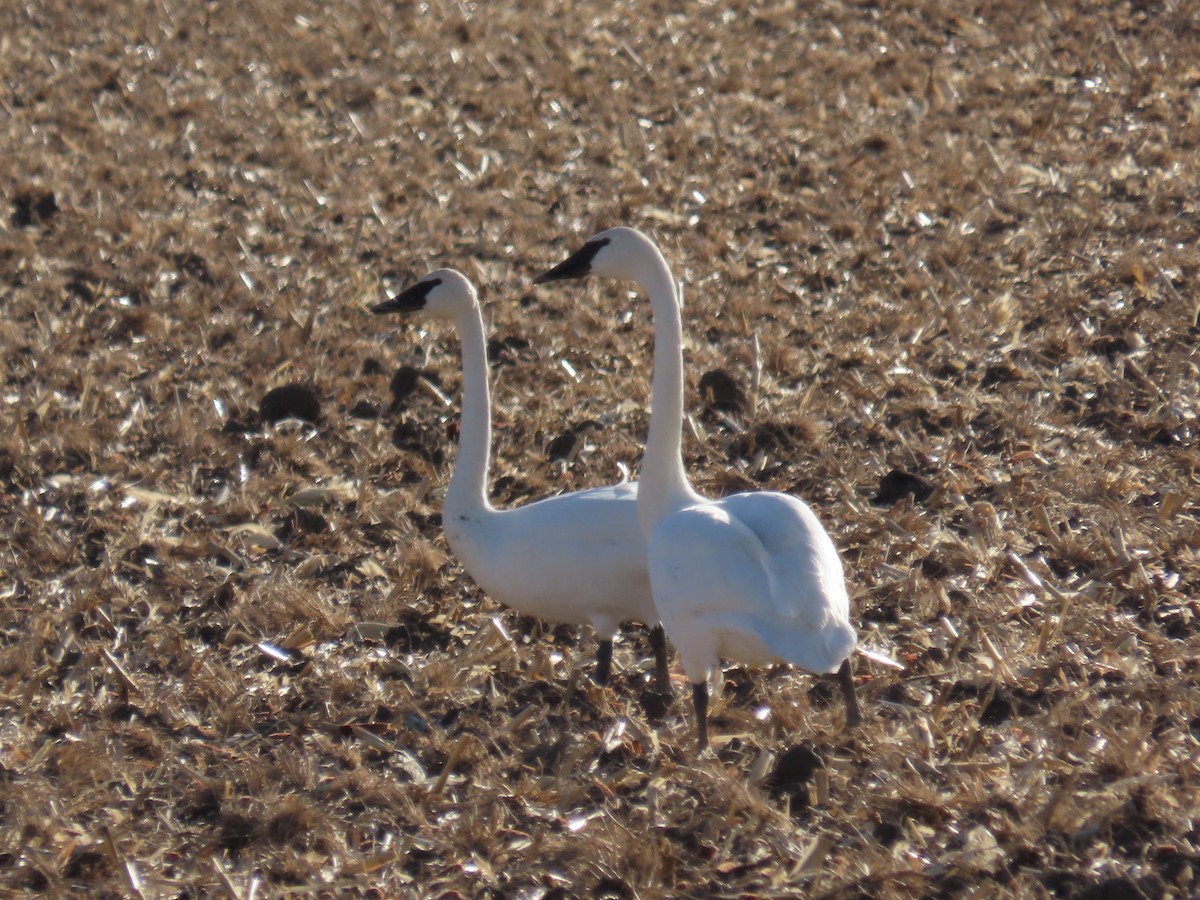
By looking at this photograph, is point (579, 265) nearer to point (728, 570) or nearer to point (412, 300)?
point (412, 300)

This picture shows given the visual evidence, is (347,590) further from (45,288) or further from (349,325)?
(45,288)

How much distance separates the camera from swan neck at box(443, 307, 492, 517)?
5449 millimetres

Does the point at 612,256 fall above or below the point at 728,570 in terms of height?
above

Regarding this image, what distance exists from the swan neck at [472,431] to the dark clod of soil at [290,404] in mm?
1273

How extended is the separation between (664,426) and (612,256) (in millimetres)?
606

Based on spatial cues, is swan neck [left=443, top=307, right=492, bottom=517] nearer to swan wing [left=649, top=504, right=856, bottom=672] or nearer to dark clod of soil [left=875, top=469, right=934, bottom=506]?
swan wing [left=649, top=504, right=856, bottom=672]

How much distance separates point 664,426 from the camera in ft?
16.4

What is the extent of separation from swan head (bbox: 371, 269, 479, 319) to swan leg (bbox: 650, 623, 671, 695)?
139cm

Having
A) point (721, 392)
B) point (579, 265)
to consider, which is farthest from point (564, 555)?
point (721, 392)

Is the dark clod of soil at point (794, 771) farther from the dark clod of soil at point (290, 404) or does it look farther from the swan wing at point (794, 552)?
the dark clod of soil at point (290, 404)

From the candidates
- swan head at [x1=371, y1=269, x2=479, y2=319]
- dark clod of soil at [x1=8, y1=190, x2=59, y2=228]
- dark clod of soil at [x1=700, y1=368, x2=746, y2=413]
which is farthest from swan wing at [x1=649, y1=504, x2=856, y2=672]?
dark clod of soil at [x1=8, y1=190, x2=59, y2=228]

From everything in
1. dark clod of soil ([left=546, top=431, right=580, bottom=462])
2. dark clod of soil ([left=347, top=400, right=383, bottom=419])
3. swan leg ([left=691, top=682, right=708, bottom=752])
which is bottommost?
swan leg ([left=691, top=682, right=708, bottom=752])

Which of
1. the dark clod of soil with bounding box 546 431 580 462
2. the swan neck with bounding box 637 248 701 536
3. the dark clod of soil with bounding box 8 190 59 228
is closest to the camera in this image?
the swan neck with bounding box 637 248 701 536

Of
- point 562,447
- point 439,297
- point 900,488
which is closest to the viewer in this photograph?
point 439,297
